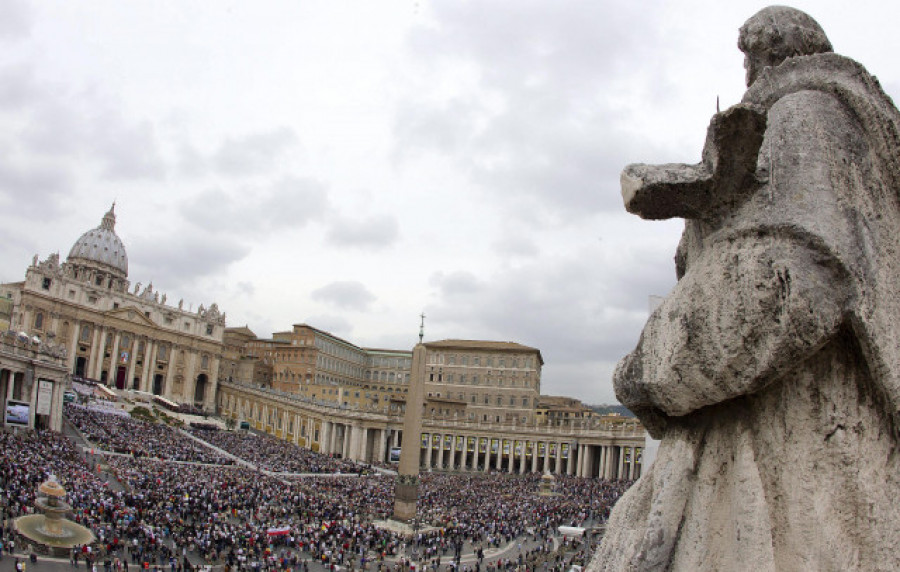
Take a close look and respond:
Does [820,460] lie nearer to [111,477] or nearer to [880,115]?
[880,115]

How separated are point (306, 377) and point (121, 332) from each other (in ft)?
80.7

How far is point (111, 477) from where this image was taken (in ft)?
106

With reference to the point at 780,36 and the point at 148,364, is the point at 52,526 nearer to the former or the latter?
the point at 780,36

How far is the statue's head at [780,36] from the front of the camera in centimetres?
322

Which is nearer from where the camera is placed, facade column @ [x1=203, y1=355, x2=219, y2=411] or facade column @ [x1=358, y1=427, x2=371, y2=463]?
facade column @ [x1=358, y1=427, x2=371, y2=463]

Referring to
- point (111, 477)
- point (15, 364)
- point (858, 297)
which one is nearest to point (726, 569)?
point (858, 297)

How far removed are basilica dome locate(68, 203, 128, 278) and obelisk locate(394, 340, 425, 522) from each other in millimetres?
91980

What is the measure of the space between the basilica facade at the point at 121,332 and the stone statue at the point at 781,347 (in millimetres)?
84505

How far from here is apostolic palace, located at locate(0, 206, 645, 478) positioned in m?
72.6

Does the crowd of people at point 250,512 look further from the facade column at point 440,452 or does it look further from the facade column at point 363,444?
the facade column at point 440,452

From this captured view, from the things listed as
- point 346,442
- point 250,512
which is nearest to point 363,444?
point 346,442

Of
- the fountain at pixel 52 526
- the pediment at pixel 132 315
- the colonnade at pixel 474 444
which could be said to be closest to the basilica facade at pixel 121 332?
the pediment at pixel 132 315

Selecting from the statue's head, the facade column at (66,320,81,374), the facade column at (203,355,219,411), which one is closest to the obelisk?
the statue's head

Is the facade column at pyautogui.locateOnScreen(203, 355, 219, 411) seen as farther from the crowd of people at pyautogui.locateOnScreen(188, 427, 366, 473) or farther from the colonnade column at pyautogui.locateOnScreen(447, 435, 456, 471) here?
the colonnade column at pyautogui.locateOnScreen(447, 435, 456, 471)
